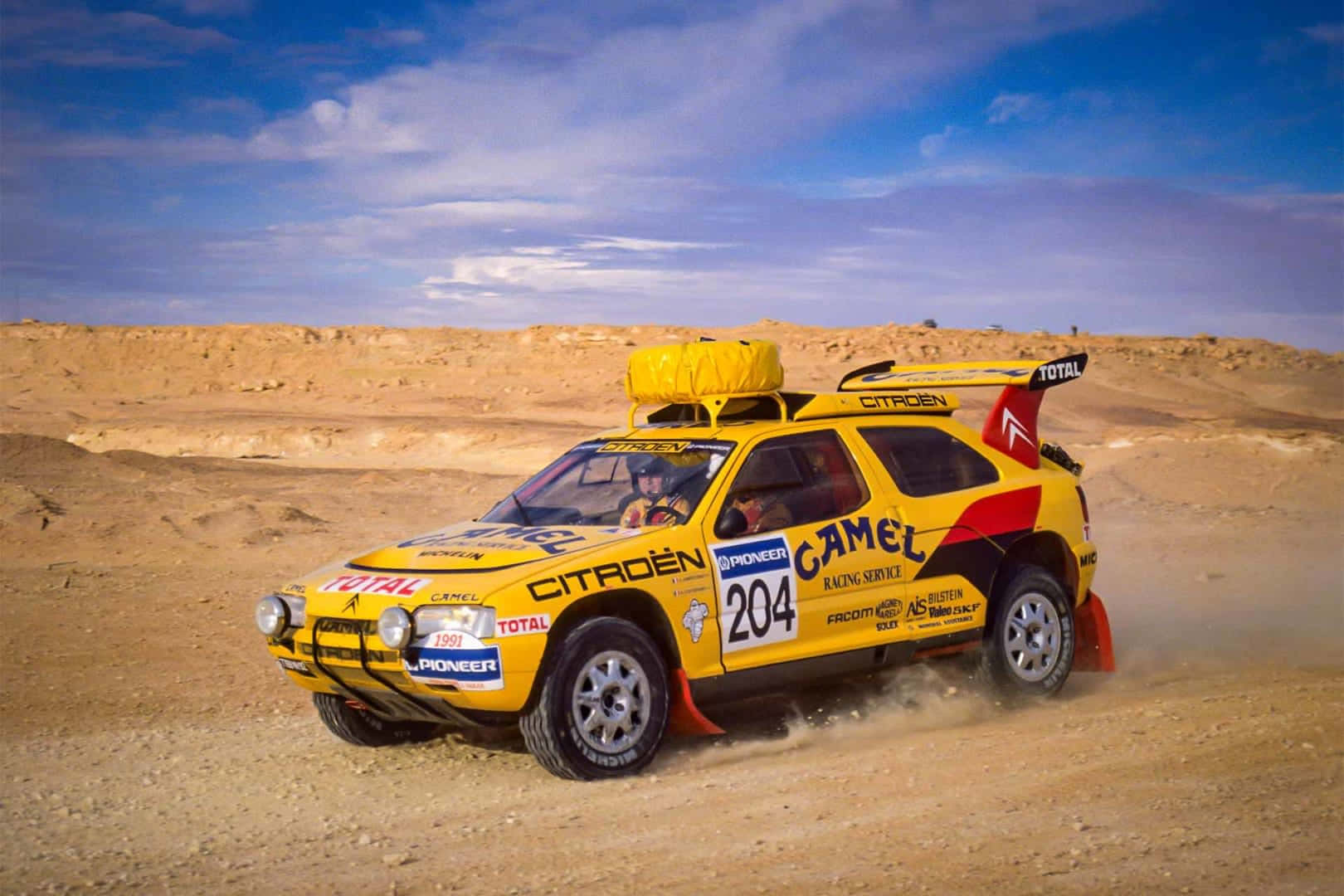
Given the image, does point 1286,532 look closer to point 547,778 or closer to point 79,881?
point 547,778

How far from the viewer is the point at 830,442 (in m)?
7.66

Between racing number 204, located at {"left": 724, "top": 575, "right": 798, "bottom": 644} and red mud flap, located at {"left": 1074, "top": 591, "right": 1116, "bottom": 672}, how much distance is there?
8.42ft

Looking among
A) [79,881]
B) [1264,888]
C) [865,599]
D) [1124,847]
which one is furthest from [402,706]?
[1264,888]

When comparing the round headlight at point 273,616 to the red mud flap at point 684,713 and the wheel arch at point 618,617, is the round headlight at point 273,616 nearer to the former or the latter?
the wheel arch at point 618,617

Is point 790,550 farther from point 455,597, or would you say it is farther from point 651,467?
point 455,597

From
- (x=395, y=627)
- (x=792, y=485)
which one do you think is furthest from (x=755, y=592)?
(x=395, y=627)

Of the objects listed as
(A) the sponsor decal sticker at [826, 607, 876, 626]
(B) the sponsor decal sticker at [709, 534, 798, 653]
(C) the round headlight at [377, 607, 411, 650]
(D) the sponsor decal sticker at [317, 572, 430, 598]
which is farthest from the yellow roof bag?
(C) the round headlight at [377, 607, 411, 650]

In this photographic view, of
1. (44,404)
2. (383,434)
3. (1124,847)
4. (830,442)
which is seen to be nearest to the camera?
(1124,847)

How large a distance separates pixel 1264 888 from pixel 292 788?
417 centimetres

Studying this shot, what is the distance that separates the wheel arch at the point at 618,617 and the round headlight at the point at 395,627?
1.94ft

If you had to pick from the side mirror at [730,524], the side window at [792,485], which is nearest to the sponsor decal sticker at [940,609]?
the side window at [792,485]

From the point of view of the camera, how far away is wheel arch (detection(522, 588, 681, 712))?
6250 millimetres

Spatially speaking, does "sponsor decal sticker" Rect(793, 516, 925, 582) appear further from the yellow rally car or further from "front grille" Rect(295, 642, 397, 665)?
"front grille" Rect(295, 642, 397, 665)

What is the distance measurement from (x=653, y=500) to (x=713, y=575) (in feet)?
2.07
